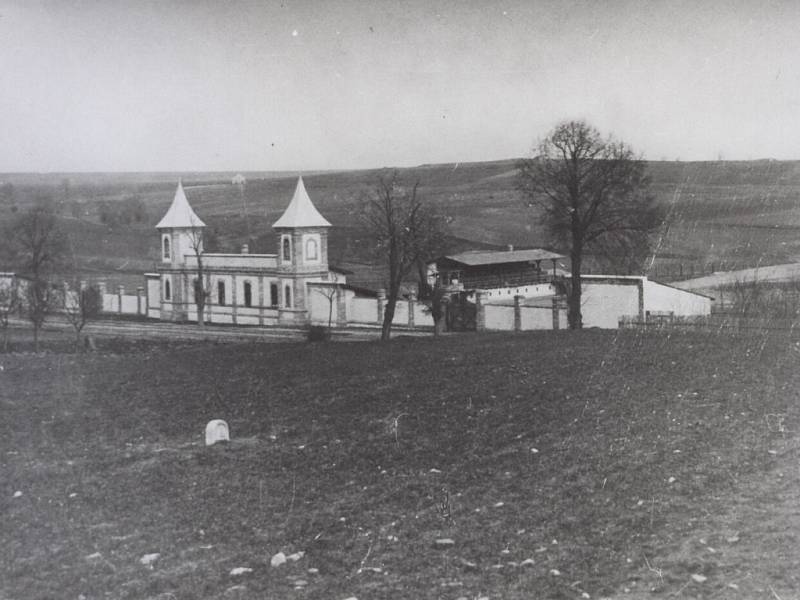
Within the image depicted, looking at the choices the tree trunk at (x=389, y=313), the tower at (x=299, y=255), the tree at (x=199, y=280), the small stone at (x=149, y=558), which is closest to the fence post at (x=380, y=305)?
the tower at (x=299, y=255)

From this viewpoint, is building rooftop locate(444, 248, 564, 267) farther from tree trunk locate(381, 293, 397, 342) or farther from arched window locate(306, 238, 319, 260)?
tree trunk locate(381, 293, 397, 342)

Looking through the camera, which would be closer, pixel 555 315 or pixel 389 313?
pixel 389 313

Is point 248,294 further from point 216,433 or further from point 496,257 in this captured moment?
point 216,433

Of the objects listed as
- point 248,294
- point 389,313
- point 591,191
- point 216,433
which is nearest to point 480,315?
point 389,313

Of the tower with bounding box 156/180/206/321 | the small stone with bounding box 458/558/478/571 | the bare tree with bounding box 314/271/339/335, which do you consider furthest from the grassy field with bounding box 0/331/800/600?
the tower with bounding box 156/180/206/321

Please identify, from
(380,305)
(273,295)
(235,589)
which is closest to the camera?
(235,589)

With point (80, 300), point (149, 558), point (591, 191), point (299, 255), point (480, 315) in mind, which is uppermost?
point (591, 191)

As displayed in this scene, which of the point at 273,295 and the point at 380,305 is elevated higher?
the point at 273,295
